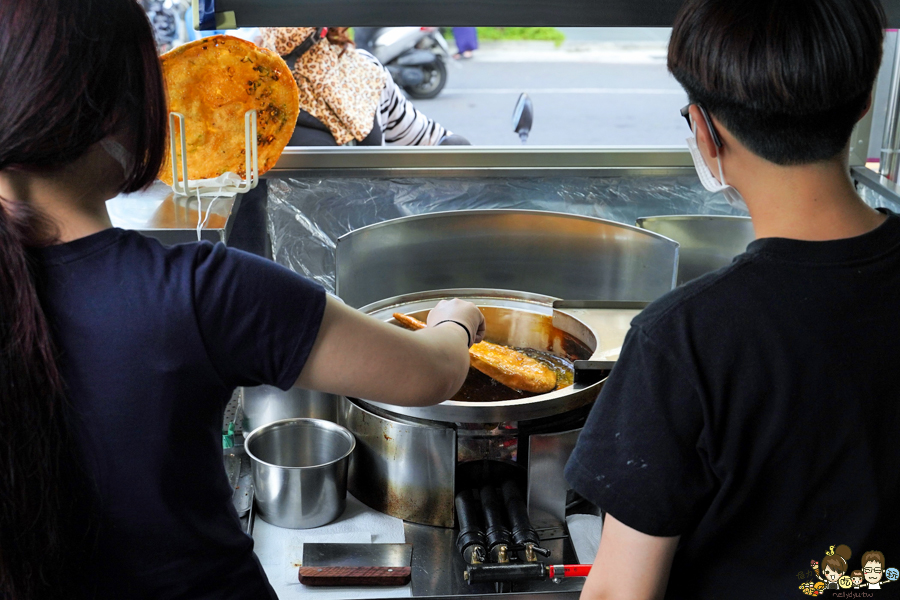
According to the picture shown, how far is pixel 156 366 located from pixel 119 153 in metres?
0.23

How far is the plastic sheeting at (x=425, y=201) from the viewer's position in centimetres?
210

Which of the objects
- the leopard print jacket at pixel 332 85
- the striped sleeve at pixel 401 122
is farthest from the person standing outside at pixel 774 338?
the striped sleeve at pixel 401 122

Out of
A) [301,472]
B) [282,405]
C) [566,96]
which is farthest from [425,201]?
[566,96]

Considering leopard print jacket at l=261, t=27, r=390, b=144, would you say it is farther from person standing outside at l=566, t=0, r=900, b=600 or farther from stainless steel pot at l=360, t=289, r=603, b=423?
person standing outside at l=566, t=0, r=900, b=600

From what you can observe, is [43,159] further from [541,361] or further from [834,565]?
[541,361]

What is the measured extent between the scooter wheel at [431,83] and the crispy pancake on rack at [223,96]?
20.7 ft

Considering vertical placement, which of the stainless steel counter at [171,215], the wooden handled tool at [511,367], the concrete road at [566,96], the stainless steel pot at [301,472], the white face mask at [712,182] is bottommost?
the concrete road at [566,96]

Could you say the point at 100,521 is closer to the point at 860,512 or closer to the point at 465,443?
the point at 465,443

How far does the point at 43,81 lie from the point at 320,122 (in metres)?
1.49

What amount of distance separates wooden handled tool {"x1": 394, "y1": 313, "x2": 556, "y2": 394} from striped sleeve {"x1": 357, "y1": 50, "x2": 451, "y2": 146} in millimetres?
1018

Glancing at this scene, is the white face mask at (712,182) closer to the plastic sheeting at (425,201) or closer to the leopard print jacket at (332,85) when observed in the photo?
the plastic sheeting at (425,201)

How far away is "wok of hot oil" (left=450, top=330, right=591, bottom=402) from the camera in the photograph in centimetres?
156

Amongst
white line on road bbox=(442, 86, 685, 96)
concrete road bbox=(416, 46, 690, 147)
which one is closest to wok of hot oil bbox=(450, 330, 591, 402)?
concrete road bbox=(416, 46, 690, 147)

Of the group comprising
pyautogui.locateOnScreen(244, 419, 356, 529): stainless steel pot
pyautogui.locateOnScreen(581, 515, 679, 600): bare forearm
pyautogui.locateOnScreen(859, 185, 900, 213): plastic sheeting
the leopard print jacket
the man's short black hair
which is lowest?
pyautogui.locateOnScreen(244, 419, 356, 529): stainless steel pot
